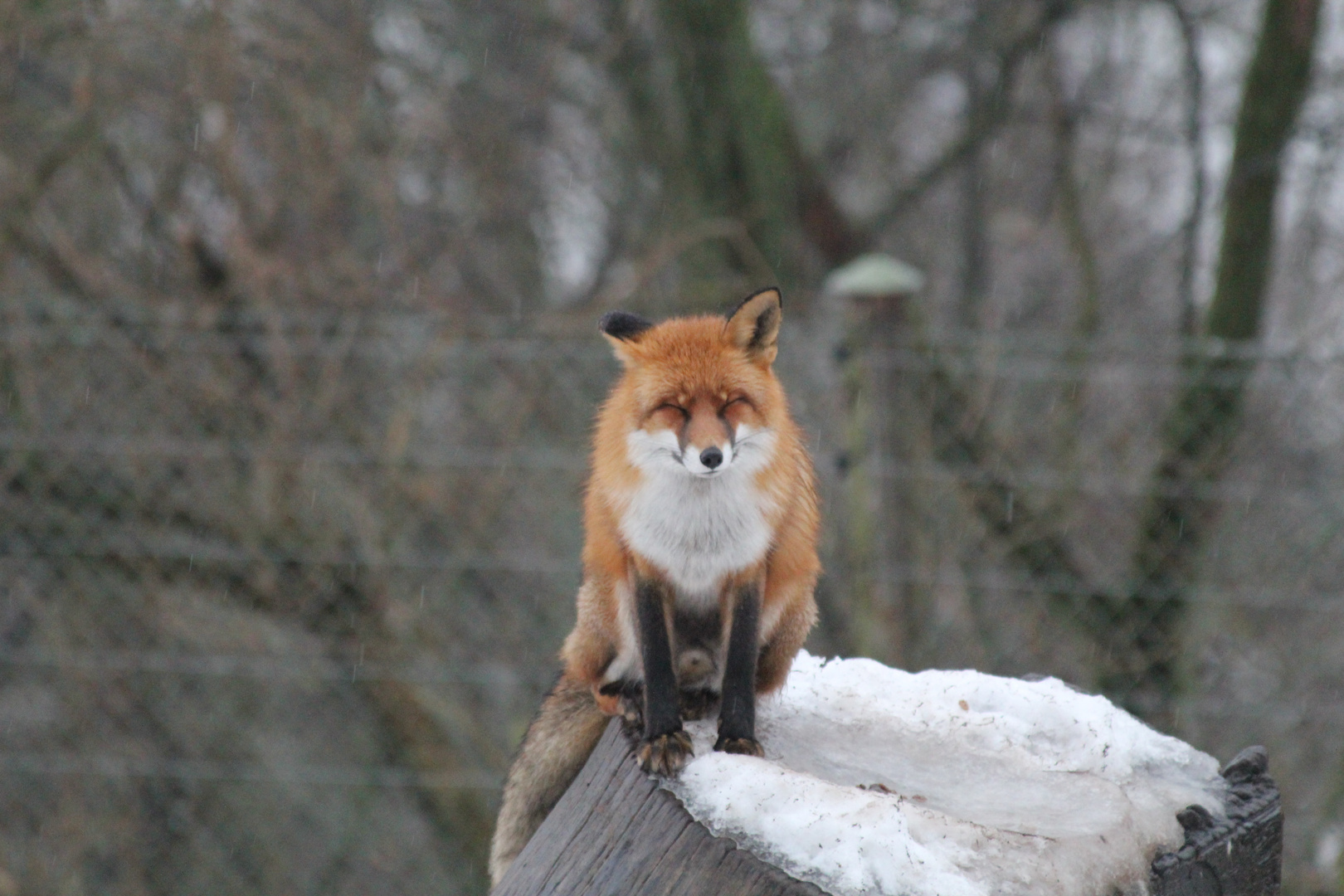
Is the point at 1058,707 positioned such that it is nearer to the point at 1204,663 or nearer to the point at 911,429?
the point at 911,429

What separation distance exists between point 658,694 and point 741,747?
0.19 metres

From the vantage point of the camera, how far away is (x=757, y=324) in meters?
2.47

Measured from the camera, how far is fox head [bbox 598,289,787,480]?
2.33 meters

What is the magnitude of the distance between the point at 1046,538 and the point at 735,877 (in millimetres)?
3763

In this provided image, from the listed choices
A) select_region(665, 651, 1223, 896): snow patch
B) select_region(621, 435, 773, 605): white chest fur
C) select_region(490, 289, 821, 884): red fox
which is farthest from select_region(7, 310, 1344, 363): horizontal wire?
select_region(621, 435, 773, 605): white chest fur

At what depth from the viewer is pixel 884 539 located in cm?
493

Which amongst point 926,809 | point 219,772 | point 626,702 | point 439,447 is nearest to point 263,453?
point 439,447

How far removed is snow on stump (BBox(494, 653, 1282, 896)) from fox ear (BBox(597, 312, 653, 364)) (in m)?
0.81

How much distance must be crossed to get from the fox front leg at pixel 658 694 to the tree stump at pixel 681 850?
48 mm

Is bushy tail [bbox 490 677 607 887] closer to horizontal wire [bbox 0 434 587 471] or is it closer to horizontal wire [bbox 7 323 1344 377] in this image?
horizontal wire [bbox 0 434 587 471]

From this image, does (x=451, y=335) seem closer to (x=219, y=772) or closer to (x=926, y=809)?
(x=219, y=772)

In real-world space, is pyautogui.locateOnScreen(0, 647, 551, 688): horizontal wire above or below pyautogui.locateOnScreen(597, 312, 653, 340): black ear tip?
below

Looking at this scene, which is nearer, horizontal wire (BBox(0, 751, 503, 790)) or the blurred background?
the blurred background

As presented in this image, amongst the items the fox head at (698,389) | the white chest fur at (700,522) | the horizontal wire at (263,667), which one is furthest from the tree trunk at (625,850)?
the horizontal wire at (263,667)
